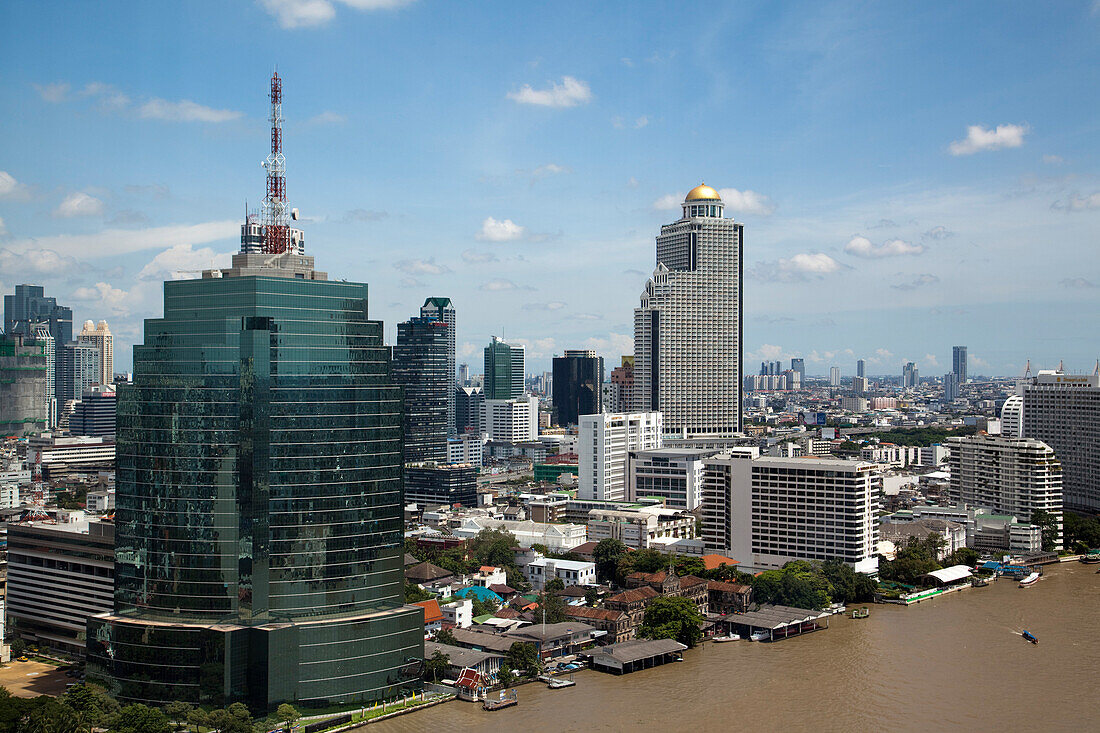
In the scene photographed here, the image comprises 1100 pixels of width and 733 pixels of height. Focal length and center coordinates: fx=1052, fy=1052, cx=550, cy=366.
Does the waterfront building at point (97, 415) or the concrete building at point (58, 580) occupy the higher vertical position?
the waterfront building at point (97, 415)

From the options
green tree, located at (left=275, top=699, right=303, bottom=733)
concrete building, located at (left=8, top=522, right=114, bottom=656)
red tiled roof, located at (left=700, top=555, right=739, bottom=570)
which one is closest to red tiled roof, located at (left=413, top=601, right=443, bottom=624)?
green tree, located at (left=275, top=699, right=303, bottom=733)

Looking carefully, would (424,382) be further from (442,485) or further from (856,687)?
(856,687)

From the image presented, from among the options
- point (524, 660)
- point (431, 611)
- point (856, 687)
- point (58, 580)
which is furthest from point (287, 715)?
point (856, 687)

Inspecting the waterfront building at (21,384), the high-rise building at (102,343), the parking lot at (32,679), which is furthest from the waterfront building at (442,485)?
the high-rise building at (102,343)

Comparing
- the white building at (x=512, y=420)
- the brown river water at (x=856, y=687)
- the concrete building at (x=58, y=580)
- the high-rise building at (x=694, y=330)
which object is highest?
the high-rise building at (x=694, y=330)

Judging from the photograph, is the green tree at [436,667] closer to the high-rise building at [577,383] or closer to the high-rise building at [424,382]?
the high-rise building at [424,382]

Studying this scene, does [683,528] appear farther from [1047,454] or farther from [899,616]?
[1047,454]

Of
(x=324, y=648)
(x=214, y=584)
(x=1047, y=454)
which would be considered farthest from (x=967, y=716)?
(x=1047, y=454)
